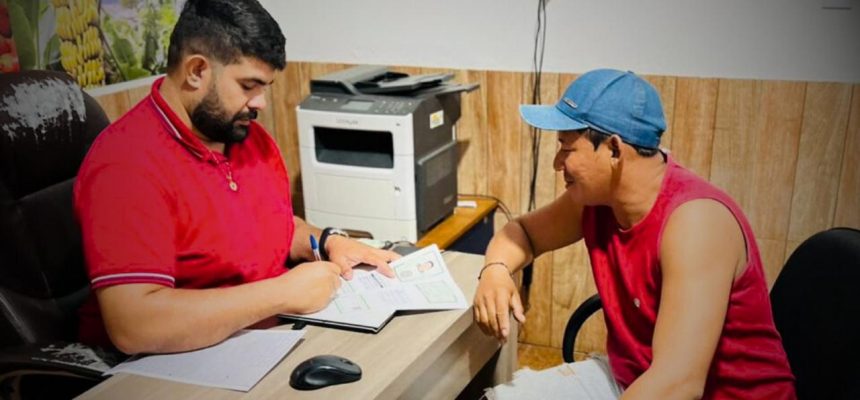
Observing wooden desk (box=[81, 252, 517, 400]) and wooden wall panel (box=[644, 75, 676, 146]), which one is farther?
wooden wall panel (box=[644, 75, 676, 146])

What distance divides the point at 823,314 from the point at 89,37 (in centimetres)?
212

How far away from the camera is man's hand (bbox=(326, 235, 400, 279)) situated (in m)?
1.55

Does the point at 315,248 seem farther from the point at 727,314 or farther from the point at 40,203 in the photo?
the point at 727,314

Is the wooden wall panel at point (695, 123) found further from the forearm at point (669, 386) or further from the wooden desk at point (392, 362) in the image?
the forearm at point (669, 386)

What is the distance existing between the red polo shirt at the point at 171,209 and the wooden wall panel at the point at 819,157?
172 centimetres

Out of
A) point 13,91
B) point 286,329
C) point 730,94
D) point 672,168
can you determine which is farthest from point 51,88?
point 730,94

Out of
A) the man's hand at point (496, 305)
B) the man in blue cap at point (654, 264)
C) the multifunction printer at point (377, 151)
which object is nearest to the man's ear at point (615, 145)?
the man in blue cap at point (654, 264)

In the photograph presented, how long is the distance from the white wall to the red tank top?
3.64ft

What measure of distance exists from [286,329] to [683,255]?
2.50 ft

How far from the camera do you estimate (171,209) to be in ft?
4.39

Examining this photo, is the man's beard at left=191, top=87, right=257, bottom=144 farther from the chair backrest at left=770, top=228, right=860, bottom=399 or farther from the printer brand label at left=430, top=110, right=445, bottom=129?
the chair backrest at left=770, top=228, right=860, bottom=399

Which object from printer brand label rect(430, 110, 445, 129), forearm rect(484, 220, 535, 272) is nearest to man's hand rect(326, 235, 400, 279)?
forearm rect(484, 220, 535, 272)

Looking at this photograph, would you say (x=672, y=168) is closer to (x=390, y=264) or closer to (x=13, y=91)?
(x=390, y=264)

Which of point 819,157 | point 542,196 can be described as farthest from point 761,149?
point 542,196
